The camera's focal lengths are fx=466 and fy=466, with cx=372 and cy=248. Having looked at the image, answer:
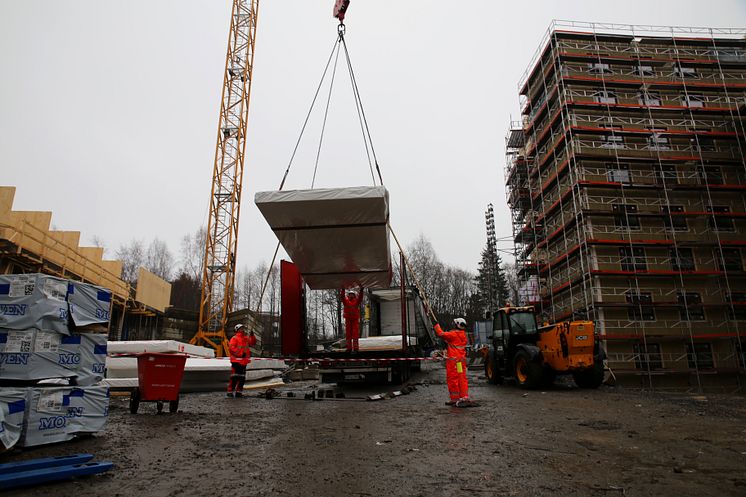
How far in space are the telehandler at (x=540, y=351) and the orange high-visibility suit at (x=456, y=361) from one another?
147 inches

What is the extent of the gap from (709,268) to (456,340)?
24.0 m

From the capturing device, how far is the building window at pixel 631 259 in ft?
83.4

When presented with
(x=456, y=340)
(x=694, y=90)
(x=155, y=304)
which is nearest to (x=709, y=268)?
(x=694, y=90)

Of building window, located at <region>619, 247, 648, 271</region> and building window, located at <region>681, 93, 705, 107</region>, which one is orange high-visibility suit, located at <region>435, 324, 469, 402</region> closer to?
building window, located at <region>619, 247, 648, 271</region>

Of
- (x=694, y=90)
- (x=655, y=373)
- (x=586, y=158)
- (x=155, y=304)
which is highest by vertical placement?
(x=694, y=90)

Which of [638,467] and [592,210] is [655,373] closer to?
[592,210]

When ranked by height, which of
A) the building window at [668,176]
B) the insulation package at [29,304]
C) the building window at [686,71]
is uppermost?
the building window at [686,71]

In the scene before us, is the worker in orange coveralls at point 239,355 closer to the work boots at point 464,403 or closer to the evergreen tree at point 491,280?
the work boots at point 464,403

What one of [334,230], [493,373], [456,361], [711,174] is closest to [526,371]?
[493,373]

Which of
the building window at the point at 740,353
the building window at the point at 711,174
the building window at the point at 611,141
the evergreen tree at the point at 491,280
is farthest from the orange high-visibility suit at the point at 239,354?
the evergreen tree at the point at 491,280

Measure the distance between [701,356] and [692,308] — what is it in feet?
8.45

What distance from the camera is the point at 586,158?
86.9ft

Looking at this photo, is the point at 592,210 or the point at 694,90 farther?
the point at 694,90

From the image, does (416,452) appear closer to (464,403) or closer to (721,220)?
(464,403)
